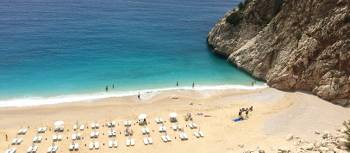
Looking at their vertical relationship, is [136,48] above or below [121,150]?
above

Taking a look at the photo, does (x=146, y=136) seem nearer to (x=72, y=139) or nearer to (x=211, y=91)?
(x=72, y=139)

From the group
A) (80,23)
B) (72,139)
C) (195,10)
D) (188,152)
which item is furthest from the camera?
(195,10)

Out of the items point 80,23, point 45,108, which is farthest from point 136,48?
point 45,108

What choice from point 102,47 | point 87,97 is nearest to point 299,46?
point 87,97

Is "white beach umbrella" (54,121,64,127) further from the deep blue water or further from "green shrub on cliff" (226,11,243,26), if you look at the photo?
"green shrub on cliff" (226,11,243,26)

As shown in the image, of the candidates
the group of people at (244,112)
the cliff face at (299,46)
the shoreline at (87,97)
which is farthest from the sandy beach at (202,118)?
the cliff face at (299,46)

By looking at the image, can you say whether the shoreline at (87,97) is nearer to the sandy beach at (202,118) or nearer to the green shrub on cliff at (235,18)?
the sandy beach at (202,118)

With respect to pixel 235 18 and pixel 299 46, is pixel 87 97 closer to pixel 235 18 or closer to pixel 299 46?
pixel 299 46
